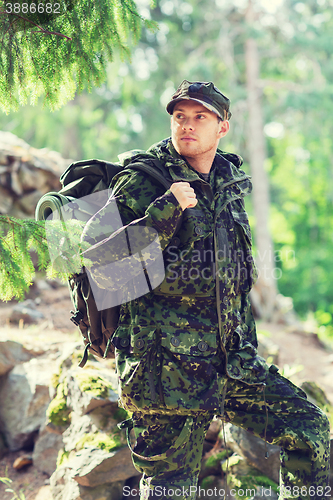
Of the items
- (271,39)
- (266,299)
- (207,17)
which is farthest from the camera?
(207,17)

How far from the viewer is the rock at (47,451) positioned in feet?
14.2

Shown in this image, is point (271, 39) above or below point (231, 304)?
above

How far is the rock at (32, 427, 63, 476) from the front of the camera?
4.33 meters

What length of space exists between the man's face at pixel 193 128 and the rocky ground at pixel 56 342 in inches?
119

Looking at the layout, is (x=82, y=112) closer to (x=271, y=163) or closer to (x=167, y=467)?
(x=271, y=163)

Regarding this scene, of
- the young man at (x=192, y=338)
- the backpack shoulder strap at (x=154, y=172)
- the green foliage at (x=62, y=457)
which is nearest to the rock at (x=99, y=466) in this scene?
the green foliage at (x=62, y=457)

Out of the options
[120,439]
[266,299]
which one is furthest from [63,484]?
[266,299]

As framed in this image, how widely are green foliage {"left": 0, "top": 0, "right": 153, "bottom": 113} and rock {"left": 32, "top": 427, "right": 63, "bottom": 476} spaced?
10.1 feet

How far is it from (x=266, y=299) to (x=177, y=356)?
9.02 meters

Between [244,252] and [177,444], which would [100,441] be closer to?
[177,444]

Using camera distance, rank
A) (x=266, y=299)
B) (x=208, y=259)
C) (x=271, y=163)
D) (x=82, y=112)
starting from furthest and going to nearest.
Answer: (x=271, y=163)
(x=82, y=112)
(x=266, y=299)
(x=208, y=259)

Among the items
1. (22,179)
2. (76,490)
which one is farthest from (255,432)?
Answer: (22,179)

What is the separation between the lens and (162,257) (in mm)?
2727

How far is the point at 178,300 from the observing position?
2.81m
